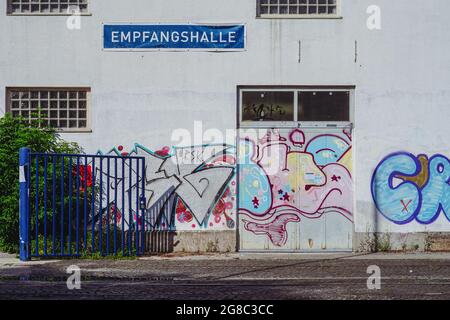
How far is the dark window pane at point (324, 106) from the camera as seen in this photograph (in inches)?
699

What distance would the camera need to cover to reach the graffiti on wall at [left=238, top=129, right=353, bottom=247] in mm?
17656

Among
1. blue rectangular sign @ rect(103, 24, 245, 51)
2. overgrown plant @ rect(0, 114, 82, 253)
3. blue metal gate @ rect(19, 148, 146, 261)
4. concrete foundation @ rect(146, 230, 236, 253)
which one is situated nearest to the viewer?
blue metal gate @ rect(19, 148, 146, 261)

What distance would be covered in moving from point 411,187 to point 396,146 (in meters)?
0.92

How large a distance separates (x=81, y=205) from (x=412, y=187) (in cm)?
690

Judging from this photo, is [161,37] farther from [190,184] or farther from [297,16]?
[190,184]

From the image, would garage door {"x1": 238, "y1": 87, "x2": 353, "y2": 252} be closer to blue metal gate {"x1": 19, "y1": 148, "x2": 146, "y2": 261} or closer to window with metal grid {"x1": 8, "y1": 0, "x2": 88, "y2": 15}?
blue metal gate {"x1": 19, "y1": 148, "x2": 146, "y2": 261}

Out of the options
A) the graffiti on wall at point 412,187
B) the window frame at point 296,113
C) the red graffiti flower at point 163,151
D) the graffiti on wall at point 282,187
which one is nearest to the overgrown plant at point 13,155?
the red graffiti flower at point 163,151

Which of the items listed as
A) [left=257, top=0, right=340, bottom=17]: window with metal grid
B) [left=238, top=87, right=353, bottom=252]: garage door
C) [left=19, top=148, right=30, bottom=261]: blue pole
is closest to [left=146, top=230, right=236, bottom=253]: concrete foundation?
[left=238, top=87, right=353, bottom=252]: garage door

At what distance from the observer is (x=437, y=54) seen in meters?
17.8

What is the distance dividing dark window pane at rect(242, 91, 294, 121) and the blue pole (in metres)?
4.67

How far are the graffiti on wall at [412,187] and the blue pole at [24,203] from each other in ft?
23.4

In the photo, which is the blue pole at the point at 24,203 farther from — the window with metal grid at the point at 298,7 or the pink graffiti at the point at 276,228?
the window with metal grid at the point at 298,7

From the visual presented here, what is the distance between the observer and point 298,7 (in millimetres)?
17906

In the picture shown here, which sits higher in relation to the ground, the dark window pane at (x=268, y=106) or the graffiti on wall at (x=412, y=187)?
the dark window pane at (x=268, y=106)
